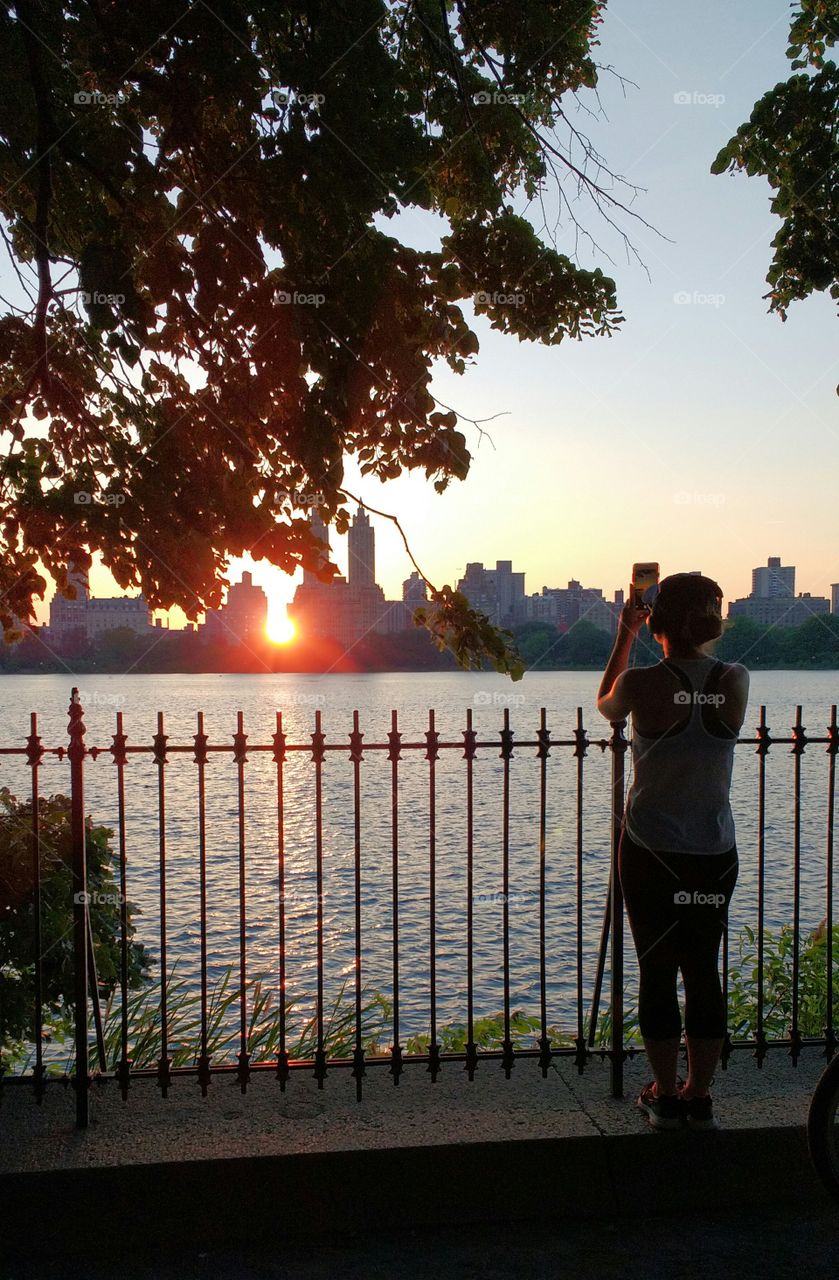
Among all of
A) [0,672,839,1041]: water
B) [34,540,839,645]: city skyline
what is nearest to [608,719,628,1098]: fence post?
[0,672,839,1041]: water

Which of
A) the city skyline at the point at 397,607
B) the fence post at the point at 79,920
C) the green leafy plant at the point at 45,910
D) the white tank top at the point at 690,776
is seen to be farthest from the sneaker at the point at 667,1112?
the city skyline at the point at 397,607

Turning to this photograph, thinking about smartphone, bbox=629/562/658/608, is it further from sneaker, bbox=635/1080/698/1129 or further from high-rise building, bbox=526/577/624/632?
high-rise building, bbox=526/577/624/632

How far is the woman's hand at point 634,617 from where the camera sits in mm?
4195

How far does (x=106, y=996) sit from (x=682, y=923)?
3.42m

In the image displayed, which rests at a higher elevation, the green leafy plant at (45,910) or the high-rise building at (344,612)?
the high-rise building at (344,612)

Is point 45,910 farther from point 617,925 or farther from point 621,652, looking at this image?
point 621,652

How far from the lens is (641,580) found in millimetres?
4184

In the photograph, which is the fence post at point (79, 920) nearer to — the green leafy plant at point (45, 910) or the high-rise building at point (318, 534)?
the green leafy plant at point (45, 910)

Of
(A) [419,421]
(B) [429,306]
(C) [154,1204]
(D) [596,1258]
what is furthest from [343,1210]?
(B) [429,306]

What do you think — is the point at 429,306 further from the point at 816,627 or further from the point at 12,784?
the point at 816,627

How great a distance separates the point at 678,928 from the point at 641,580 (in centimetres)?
138

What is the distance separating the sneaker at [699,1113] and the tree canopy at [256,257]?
209 centimetres

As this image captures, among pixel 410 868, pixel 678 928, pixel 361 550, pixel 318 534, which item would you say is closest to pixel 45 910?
pixel 318 534

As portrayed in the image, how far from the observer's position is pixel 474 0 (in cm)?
589
